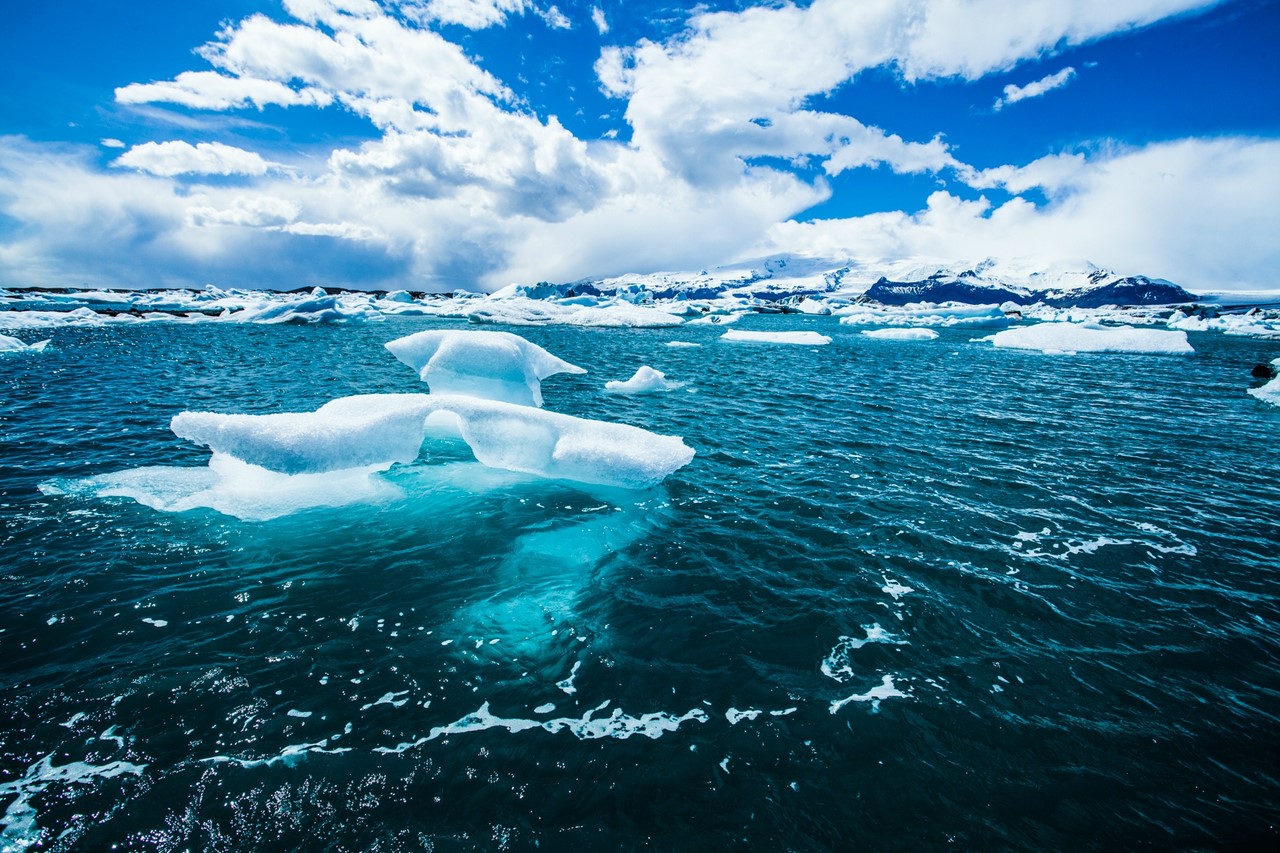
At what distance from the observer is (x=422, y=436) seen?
29.7 feet

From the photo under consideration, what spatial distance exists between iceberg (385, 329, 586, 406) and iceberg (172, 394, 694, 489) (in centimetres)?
277

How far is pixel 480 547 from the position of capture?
24.2ft

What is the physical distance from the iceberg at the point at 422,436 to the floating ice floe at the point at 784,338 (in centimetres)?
3506

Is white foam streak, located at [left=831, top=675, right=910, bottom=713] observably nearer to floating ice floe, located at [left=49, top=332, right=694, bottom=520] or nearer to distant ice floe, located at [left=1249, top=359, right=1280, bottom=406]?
floating ice floe, located at [left=49, top=332, right=694, bottom=520]

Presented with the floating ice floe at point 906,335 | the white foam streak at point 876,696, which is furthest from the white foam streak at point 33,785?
the floating ice floe at point 906,335

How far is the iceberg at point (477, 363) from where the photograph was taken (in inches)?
495

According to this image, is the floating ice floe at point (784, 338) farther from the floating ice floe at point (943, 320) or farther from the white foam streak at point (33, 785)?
the white foam streak at point (33, 785)

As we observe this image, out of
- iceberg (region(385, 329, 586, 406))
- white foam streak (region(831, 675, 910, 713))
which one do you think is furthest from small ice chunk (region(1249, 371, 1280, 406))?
iceberg (region(385, 329, 586, 406))

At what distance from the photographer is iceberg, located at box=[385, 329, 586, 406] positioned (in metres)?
12.6

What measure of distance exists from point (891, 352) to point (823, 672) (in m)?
35.9

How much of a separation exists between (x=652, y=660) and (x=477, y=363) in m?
9.35

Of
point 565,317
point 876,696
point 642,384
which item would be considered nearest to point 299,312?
point 565,317

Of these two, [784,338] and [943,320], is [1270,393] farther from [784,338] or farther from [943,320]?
[943,320]

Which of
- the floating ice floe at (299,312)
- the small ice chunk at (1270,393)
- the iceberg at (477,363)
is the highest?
the floating ice floe at (299,312)
